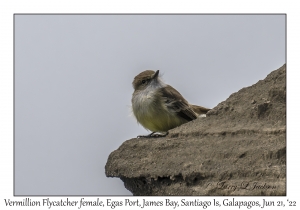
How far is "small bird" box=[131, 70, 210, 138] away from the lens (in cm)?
1608

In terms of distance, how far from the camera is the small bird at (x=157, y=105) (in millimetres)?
16078

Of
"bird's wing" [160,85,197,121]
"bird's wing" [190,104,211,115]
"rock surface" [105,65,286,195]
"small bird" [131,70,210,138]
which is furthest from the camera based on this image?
"bird's wing" [190,104,211,115]

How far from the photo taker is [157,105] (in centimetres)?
1617

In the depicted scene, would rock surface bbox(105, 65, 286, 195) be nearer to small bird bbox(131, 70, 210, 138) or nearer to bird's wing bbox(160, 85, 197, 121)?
small bird bbox(131, 70, 210, 138)

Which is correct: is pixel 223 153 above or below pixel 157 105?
below

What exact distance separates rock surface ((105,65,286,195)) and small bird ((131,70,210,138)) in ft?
7.24

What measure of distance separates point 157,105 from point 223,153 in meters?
4.02

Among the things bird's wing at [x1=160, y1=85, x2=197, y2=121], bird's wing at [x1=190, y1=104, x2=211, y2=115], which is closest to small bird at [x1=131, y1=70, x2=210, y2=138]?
bird's wing at [x1=160, y1=85, x2=197, y2=121]

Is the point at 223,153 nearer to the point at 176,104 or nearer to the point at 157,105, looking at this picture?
the point at 157,105

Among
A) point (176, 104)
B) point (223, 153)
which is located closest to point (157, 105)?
point (176, 104)

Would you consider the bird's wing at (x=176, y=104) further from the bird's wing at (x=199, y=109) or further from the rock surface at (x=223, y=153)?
the rock surface at (x=223, y=153)

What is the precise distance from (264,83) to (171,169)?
7.49 feet
